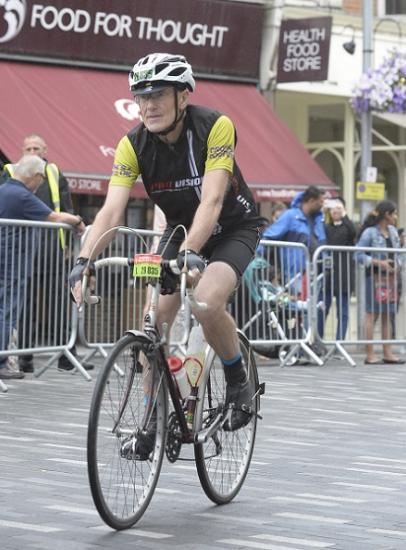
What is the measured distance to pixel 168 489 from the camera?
762cm

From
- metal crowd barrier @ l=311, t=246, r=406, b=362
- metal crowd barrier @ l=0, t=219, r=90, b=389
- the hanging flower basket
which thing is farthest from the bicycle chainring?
the hanging flower basket

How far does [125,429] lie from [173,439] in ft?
1.21

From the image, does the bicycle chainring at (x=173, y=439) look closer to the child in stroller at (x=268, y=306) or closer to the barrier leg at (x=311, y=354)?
the child in stroller at (x=268, y=306)

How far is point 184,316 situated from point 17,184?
2.08 m

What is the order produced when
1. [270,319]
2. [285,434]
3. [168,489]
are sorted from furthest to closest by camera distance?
1. [270,319]
2. [285,434]
3. [168,489]

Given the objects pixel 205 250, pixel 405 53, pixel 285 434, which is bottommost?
pixel 285 434

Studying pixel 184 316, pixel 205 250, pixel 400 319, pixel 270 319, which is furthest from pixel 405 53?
pixel 205 250

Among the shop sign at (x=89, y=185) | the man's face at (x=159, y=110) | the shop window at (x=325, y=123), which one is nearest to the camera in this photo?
Answer: the man's face at (x=159, y=110)

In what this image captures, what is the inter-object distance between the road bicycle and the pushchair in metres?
8.66

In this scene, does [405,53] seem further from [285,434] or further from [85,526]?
[85,526]

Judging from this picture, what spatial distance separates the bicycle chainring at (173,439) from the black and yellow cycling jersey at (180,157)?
96cm

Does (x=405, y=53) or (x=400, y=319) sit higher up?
(x=405, y=53)

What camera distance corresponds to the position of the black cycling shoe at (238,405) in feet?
24.3

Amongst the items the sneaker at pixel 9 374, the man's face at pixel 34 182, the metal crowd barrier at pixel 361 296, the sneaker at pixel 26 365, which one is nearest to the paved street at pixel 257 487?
the sneaker at pixel 9 374
